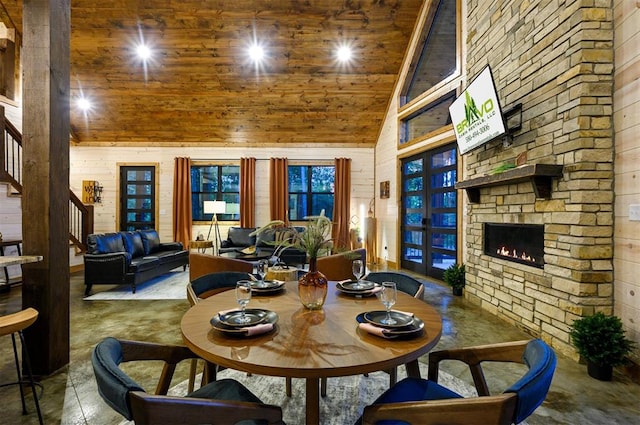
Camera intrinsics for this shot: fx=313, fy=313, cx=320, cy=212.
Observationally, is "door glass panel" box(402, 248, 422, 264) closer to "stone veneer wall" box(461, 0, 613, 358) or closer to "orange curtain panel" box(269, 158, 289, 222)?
"stone veneer wall" box(461, 0, 613, 358)

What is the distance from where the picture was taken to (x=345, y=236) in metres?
7.57

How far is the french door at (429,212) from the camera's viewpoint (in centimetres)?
513

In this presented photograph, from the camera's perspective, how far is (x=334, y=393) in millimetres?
2043

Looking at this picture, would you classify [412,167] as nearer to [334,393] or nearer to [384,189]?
[384,189]

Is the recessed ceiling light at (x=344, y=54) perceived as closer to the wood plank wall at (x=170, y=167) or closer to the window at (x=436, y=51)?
the window at (x=436, y=51)

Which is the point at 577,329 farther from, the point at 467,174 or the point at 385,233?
the point at 385,233

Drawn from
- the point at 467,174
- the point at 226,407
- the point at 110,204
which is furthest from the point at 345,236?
the point at 226,407

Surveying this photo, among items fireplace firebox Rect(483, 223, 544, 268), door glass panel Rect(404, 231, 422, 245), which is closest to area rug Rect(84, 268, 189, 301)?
fireplace firebox Rect(483, 223, 544, 268)

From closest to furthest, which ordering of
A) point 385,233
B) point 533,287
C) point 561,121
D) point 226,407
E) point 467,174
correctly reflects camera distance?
point 226,407 < point 561,121 < point 533,287 < point 467,174 < point 385,233

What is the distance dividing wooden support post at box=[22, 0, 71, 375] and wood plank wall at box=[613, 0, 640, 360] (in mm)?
4184

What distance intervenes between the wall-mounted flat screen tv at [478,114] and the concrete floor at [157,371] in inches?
77.6

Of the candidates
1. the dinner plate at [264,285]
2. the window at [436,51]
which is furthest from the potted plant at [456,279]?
the dinner plate at [264,285]

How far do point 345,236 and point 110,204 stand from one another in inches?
228

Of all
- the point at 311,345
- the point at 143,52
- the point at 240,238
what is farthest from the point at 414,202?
the point at 143,52
